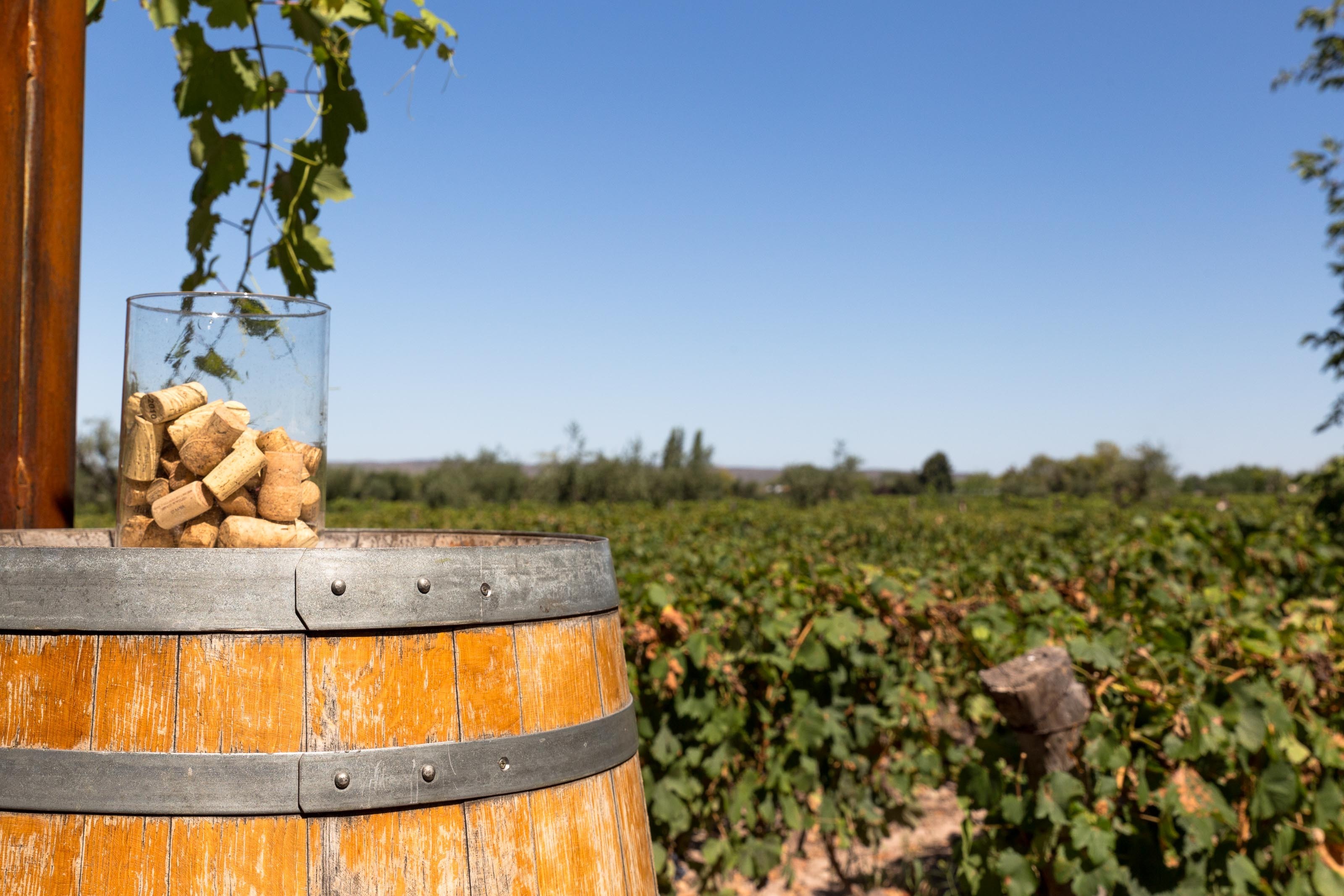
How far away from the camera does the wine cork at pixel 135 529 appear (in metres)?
1.31

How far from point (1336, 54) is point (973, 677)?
9652 millimetres

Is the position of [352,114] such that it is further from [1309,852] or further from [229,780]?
[1309,852]

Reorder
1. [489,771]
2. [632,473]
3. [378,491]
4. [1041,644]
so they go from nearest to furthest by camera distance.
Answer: [489,771]
[1041,644]
[632,473]
[378,491]

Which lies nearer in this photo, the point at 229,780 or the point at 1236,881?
the point at 229,780

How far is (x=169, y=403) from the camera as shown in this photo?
129cm

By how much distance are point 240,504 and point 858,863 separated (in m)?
4.08

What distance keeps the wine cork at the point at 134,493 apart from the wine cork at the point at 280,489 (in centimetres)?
16

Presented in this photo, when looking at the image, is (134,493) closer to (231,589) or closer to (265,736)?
(231,589)

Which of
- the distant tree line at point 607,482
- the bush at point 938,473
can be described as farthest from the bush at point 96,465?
the bush at point 938,473

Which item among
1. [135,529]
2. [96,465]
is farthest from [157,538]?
[96,465]

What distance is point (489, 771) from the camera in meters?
1.14

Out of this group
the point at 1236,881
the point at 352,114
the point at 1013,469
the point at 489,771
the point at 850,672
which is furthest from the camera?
the point at 1013,469

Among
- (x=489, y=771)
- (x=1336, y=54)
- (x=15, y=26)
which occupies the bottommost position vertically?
(x=489, y=771)

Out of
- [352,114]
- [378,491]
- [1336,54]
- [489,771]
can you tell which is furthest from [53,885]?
[378,491]
